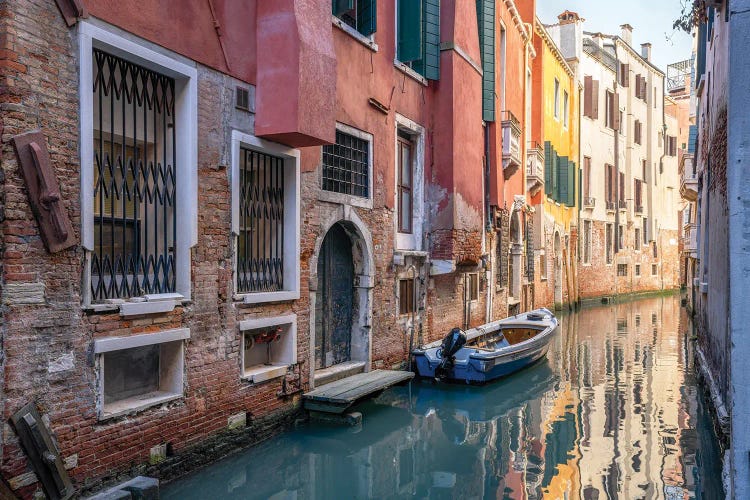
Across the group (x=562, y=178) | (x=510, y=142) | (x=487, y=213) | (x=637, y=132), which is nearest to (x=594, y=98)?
(x=562, y=178)

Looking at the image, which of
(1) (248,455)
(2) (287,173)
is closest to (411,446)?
(1) (248,455)

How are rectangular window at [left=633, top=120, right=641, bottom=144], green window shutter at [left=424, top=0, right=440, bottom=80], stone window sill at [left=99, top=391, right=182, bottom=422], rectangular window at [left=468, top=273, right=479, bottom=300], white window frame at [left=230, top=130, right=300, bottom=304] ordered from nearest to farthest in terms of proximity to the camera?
stone window sill at [left=99, top=391, right=182, bottom=422]
white window frame at [left=230, top=130, right=300, bottom=304]
green window shutter at [left=424, top=0, right=440, bottom=80]
rectangular window at [left=468, top=273, right=479, bottom=300]
rectangular window at [left=633, top=120, right=641, bottom=144]

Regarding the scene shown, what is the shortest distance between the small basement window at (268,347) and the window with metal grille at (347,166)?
2.00 m

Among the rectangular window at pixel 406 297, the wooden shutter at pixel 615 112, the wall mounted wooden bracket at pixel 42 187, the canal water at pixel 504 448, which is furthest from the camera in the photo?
the wooden shutter at pixel 615 112

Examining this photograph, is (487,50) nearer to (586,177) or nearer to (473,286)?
(473,286)

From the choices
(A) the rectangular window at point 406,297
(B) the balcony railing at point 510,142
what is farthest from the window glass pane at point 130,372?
(B) the balcony railing at point 510,142

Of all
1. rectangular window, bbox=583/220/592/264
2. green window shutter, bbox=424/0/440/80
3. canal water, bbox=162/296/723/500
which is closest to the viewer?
canal water, bbox=162/296/723/500

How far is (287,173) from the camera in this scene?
7.36 meters

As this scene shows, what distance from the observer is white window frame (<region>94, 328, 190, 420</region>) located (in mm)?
4934

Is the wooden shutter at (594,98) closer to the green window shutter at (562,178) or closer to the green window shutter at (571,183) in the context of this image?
the green window shutter at (571,183)

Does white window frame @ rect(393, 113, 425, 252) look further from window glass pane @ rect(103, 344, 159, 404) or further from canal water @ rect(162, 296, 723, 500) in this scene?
window glass pane @ rect(103, 344, 159, 404)

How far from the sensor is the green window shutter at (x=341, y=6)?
8384 millimetres

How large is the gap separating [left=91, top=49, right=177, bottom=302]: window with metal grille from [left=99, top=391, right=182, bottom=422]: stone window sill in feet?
2.80

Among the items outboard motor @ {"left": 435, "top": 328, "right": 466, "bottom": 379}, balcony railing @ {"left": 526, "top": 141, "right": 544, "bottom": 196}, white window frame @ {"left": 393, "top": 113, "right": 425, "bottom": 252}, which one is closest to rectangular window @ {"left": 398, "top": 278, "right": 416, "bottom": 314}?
white window frame @ {"left": 393, "top": 113, "right": 425, "bottom": 252}
